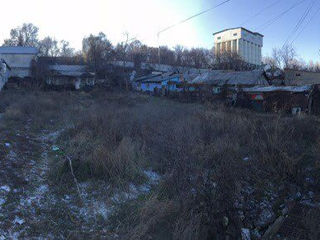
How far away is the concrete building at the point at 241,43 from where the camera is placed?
44812 millimetres

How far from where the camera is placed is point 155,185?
4.51 metres

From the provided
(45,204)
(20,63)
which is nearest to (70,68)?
(20,63)

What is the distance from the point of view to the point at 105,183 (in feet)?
14.4

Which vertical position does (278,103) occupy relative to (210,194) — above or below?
above

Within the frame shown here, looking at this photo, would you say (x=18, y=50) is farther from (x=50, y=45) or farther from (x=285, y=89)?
(x=285, y=89)

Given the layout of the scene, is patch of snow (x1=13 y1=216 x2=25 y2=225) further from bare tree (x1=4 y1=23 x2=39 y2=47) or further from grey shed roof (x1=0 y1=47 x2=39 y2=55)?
bare tree (x1=4 y1=23 x2=39 y2=47)

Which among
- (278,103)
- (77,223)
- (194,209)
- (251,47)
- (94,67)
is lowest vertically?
(77,223)

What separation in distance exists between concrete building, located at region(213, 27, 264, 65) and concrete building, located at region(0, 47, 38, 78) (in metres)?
31.0

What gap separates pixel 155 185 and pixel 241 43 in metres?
46.6

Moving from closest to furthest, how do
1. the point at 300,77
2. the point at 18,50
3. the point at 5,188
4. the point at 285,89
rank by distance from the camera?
the point at 5,188 < the point at 285,89 < the point at 300,77 < the point at 18,50

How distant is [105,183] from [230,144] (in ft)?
10.6

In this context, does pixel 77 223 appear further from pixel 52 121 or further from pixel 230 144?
pixel 52 121

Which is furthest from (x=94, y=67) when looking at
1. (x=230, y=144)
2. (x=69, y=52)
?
(x=230, y=144)

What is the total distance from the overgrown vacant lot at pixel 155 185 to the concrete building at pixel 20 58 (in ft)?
98.9
